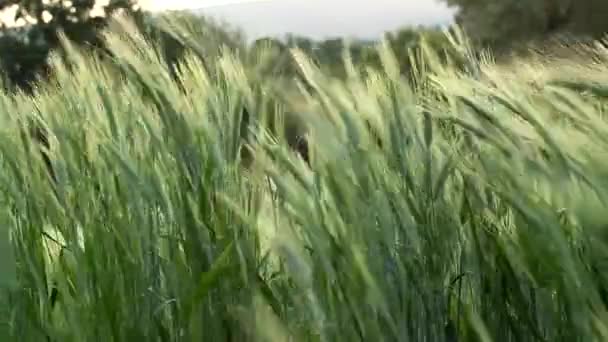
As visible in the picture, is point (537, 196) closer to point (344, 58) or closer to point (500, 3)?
point (344, 58)

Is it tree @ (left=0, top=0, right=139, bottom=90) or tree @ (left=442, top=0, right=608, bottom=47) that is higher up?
tree @ (left=0, top=0, right=139, bottom=90)

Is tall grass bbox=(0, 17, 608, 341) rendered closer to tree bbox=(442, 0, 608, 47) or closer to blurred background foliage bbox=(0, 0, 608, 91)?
blurred background foliage bbox=(0, 0, 608, 91)

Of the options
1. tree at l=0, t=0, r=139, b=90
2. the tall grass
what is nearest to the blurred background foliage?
tree at l=0, t=0, r=139, b=90

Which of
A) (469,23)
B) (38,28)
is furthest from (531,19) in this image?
(38,28)

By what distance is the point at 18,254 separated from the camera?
164 centimetres

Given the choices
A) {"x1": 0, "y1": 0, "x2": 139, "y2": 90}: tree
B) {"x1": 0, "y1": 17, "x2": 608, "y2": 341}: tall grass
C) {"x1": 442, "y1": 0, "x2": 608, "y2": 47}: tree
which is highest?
{"x1": 0, "y1": 0, "x2": 139, "y2": 90}: tree

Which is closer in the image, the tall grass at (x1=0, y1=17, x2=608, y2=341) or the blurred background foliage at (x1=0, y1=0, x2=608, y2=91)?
the tall grass at (x1=0, y1=17, x2=608, y2=341)

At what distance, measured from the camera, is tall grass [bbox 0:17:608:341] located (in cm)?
109

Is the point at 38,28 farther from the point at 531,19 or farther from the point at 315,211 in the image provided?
the point at 315,211

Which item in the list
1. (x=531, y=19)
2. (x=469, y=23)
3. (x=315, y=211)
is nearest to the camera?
(x=315, y=211)

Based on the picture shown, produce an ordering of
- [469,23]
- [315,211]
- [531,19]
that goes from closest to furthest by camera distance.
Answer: [315,211], [531,19], [469,23]

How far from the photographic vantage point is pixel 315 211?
1.19 m

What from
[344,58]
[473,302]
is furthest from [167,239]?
[473,302]

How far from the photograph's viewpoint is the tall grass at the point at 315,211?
3.59ft
